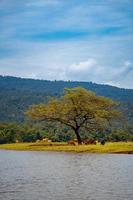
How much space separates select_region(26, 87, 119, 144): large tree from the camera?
7619 cm

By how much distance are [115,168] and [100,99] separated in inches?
1649

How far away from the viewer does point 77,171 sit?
113 feet

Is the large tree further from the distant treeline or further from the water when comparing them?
the water

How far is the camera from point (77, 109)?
76812 mm

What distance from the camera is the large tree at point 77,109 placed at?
76188 millimetres

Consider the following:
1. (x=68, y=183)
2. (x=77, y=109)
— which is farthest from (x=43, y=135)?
(x=68, y=183)

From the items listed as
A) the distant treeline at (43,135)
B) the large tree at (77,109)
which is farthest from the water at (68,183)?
the distant treeline at (43,135)

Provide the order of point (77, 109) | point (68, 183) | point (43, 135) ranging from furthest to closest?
point (43, 135) → point (77, 109) → point (68, 183)

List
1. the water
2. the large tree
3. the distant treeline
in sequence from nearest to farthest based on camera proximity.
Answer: the water, the large tree, the distant treeline

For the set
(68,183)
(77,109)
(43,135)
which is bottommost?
(68,183)

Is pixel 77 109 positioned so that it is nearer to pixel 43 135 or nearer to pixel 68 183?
pixel 43 135

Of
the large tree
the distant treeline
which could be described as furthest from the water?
the distant treeline

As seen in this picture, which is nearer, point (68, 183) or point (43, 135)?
point (68, 183)

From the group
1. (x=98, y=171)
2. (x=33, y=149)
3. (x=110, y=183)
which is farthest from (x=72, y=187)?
(x=33, y=149)
